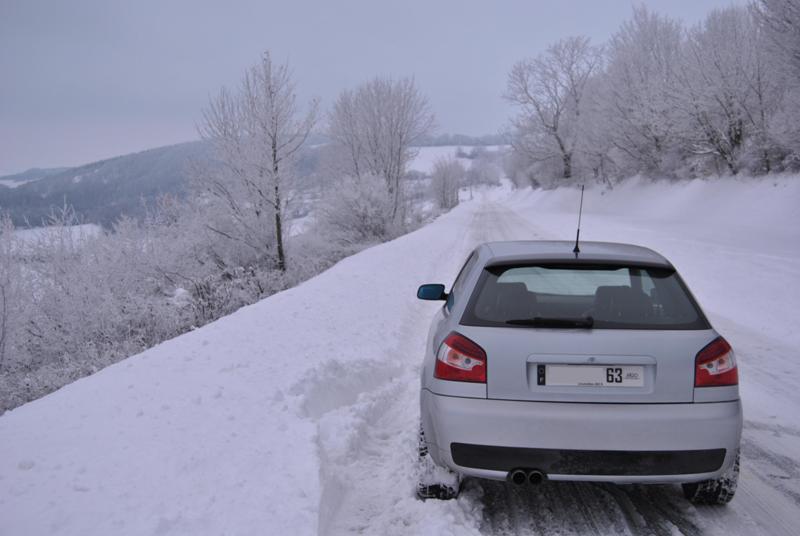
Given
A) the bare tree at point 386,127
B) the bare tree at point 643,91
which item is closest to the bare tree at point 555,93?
the bare tree at point 643,91

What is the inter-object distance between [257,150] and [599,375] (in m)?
19.9

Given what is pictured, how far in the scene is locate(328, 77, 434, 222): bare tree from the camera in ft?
110

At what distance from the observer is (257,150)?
66.4 ft

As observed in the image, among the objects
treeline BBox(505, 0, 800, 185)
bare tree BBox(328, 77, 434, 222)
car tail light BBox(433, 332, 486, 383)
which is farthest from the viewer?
bare tree BBox(328, 77, 434, 222)

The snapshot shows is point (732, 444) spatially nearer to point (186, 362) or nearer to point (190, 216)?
point (186, 362)

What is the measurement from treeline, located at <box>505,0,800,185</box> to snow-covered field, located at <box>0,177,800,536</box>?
1425 centimetres

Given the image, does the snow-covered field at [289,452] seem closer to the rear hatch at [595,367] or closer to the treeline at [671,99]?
the rear hatch at [595,367]

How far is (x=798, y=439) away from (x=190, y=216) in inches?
885

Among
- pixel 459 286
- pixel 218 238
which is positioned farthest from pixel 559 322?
pixel 218 238

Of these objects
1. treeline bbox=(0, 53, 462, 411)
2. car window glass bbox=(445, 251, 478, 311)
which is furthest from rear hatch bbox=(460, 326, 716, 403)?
treeline bbox=(0, 53, 462, 411)

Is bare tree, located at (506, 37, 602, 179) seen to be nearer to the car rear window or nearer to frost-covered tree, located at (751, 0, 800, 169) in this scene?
frost-covered tree, located at (751, 0, 800, 169)

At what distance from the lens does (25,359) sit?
10352 mm

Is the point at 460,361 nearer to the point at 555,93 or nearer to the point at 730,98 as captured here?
the point at 730,98

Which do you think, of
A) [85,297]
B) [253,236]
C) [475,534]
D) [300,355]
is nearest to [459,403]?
[475,534]
